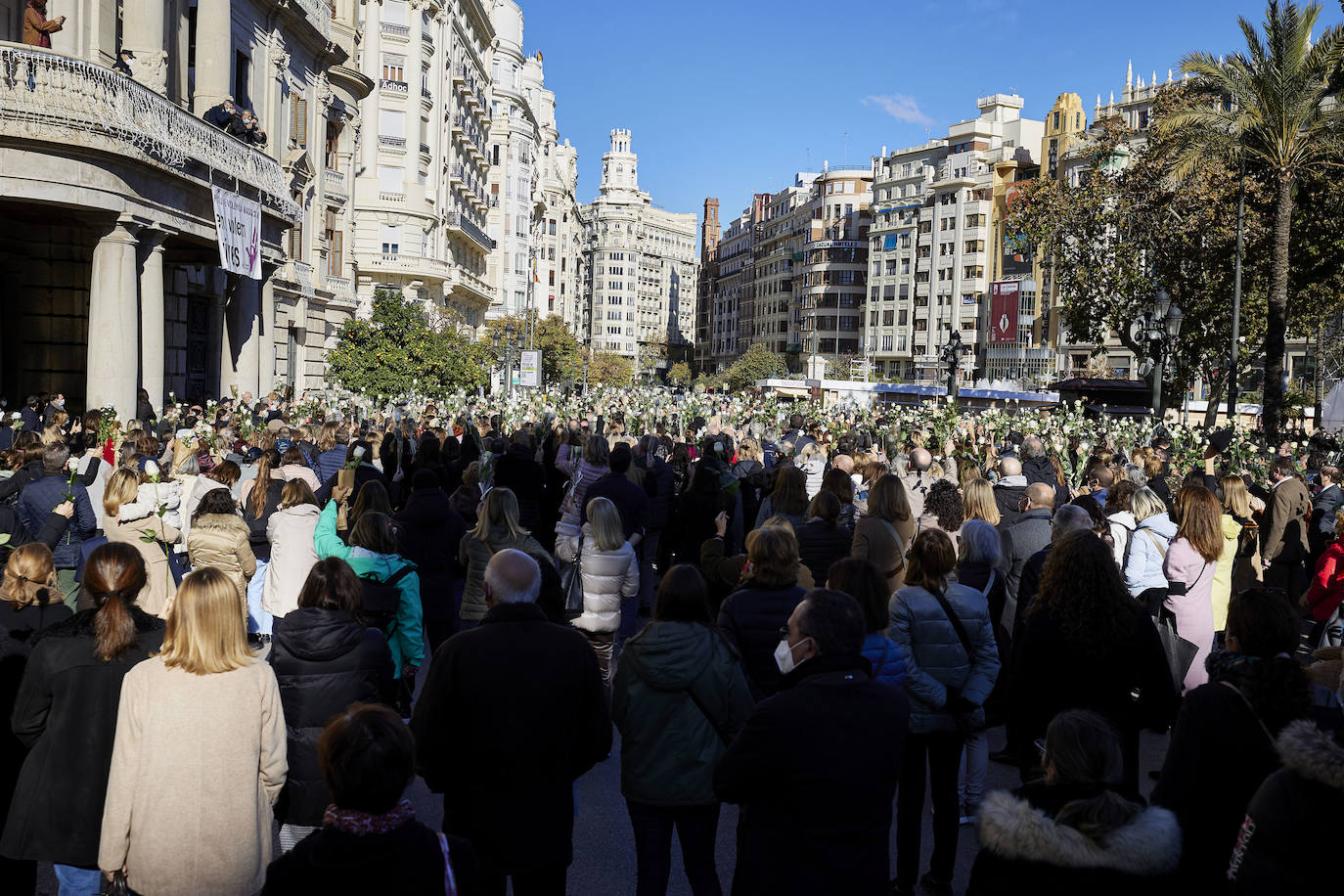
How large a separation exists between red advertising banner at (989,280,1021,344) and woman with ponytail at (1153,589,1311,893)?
78.5 metres

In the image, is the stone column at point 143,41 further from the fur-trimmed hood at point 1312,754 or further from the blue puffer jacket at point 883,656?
the fur-trimmed hood at point 1312,754

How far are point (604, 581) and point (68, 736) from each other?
144 inches

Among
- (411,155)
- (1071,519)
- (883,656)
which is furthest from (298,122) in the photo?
(883,656)

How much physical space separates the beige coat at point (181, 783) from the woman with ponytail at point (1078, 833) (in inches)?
96.5

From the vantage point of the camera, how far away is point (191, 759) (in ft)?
12.0

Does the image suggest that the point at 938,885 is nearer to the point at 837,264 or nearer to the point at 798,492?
the point at 798,492

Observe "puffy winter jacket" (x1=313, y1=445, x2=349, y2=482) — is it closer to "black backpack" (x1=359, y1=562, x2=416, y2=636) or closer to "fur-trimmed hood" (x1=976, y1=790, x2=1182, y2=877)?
"black backpack" (x1=359, y1=562, x2=416, y2=636)

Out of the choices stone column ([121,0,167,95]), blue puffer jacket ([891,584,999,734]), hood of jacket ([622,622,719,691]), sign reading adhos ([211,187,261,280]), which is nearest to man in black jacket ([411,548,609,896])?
hood of jacket ([622,622,719,691])

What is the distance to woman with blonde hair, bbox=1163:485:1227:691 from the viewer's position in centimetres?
632

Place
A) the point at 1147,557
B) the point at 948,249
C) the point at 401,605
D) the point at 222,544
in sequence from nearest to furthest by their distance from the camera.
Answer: the point at 401,605, the point at 222,544, the point at 1147,557, the point at 948,249

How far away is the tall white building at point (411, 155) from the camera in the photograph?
47.2 metres

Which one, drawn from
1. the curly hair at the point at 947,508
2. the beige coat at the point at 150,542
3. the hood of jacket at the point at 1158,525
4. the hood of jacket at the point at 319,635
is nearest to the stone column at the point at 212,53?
the beige coat at the point at 150,542

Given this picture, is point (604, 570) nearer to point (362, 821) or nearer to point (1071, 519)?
point (1071, 519)

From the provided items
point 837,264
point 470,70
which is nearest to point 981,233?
point 837,264
